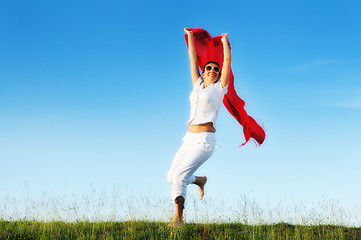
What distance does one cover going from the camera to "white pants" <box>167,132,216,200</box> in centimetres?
695

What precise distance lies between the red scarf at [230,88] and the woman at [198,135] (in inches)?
34.3

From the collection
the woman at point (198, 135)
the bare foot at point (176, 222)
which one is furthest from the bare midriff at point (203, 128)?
the bare foot at point (176, 222)

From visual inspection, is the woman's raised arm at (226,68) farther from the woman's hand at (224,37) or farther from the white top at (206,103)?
the woman's hand at (224,37)

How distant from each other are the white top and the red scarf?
3.30ft

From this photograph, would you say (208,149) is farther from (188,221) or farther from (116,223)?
(116,223)

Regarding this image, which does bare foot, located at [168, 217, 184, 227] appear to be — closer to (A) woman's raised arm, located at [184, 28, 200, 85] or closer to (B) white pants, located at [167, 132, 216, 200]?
(B) white pants, located at [167, 132, 216, 200]

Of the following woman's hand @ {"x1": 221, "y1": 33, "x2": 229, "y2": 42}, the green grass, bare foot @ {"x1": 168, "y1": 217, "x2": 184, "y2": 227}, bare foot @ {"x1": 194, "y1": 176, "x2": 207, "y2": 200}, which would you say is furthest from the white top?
the green grass

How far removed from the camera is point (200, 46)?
8.41 meters

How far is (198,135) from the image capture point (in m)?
7.06

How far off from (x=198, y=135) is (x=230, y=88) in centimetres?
174

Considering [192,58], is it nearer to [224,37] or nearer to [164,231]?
[224,37]

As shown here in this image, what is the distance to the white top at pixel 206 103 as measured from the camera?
7.14 meters

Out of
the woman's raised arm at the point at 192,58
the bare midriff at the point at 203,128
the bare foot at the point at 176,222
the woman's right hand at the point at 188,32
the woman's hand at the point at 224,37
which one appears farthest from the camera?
the woman's right hand at the point at 188,32

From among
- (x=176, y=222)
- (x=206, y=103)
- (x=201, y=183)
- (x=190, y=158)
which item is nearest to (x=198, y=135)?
(x=190, y=158)
